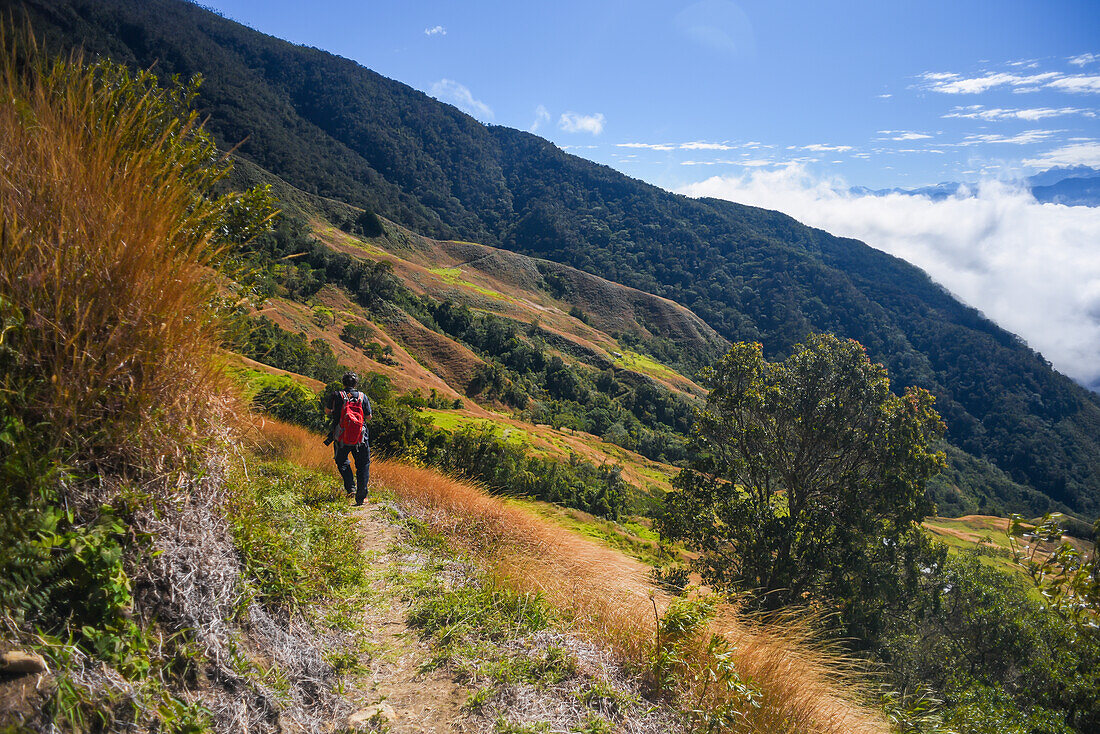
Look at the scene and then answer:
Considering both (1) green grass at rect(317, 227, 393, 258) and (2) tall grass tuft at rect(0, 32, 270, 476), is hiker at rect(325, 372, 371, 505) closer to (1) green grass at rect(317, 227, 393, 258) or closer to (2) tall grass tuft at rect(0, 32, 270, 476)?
(2) tall grass tuft at rect(0, 32, 270, 476)

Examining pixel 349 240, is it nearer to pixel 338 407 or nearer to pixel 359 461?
pixel 338 407

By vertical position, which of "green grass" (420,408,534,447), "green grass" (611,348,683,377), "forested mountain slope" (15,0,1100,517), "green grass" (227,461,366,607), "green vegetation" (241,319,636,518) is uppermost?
"forested mountain slope" (15,0,1100,517)

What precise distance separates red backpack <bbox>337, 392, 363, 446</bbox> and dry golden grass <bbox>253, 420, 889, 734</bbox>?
1172 millimetres

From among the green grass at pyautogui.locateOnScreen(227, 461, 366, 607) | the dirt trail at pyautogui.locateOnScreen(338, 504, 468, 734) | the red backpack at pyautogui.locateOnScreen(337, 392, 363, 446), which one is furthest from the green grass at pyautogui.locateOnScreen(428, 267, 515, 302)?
the dirt trail at pyautogui.locateOnScreen(338, 504, 468, 734)

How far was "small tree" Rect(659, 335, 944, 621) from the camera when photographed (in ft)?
39.3

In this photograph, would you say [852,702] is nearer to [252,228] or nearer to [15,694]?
[15,694]

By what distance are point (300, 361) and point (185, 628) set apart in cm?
2944

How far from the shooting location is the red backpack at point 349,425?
6145 millimetres

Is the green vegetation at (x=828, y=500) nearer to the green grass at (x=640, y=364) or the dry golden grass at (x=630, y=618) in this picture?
the dry golden grass at (x=630, y=618)

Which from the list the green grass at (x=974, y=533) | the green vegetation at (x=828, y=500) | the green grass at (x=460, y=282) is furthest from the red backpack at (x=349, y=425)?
the green grass at (x=460, y=282)

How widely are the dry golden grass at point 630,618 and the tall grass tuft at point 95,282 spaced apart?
1.56 meters

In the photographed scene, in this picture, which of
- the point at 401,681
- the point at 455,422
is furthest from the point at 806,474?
the point at 455,422

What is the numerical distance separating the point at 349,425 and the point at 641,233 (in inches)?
7089

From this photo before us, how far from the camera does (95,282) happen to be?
2.24 m
